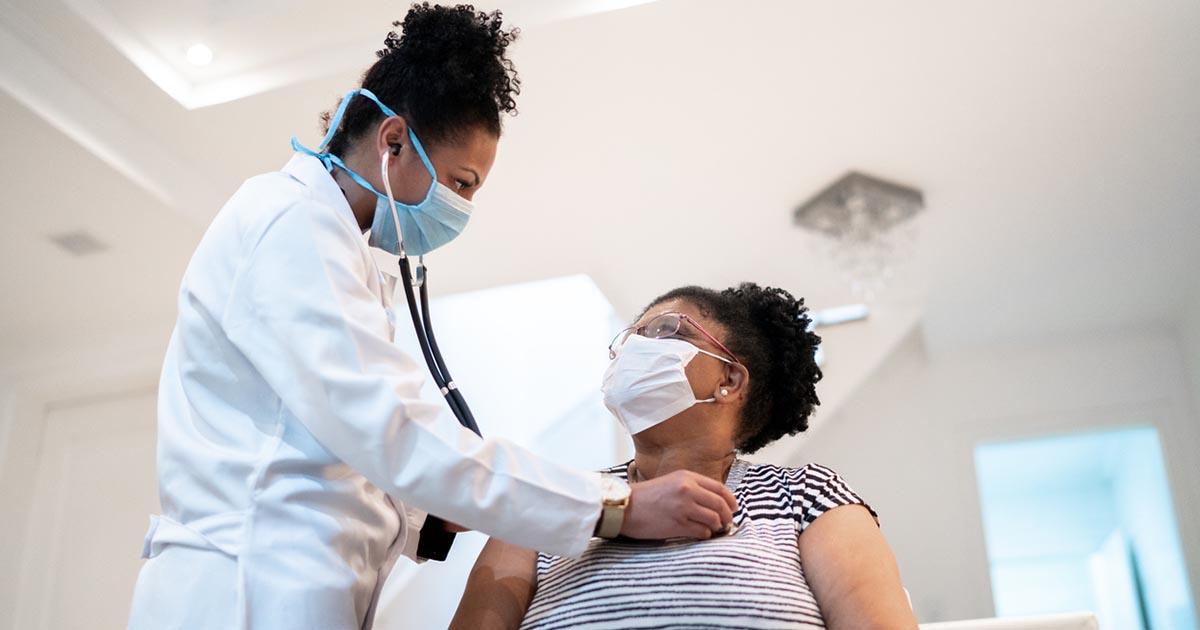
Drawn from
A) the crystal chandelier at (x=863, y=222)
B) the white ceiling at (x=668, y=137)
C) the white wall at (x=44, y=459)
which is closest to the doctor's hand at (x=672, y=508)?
the white ceiling at (x=668, y=137)

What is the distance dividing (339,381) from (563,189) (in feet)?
9.28

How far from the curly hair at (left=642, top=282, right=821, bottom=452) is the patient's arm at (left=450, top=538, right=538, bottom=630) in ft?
1.41

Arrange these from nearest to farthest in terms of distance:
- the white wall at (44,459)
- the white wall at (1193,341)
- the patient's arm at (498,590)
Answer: the patient's arm at (498,590) < the white wall at (44,459) < the white wall at (1193,341)

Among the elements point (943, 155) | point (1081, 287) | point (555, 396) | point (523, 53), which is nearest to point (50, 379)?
point (555, 396)

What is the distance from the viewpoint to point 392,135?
59.9 inches

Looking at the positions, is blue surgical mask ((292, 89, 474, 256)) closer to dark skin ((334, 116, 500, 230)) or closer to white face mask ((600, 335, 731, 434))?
dark skin ((334, 116, 500, 230))

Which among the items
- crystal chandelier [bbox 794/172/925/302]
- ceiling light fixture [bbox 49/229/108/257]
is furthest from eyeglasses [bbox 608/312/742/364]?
ceiling light fixture [bbox 49/229/108/257]

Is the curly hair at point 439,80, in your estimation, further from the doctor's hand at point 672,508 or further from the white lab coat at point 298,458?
the doctor's hand at point 672,508

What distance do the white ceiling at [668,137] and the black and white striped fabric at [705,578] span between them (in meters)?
1.90

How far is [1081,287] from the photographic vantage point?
5090 millimetres

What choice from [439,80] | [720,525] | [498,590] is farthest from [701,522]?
[439,80]

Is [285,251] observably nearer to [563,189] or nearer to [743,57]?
[743,57]

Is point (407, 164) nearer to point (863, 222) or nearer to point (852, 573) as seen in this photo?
point (852, 573)

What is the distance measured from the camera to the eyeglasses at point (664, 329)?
1716 millimetres
